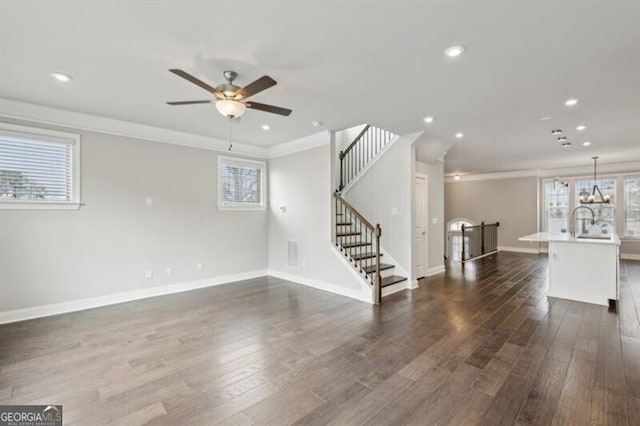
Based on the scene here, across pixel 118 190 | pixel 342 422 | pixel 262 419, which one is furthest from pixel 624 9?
pixel 118 190

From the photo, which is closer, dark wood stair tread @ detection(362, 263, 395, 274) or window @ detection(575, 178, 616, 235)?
dark wood stair tread @ detection(362, 263, 395, 274)

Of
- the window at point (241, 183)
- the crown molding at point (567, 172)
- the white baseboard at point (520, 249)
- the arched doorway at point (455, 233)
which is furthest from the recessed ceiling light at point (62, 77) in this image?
the white baseboard at point (520, 249)

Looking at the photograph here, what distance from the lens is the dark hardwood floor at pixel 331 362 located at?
2.11m

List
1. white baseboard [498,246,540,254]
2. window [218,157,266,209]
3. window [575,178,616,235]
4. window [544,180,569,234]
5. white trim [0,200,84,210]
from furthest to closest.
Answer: white baseboard [498,246,540,254] < window [544,180,569,234] < window [575,178,616,235] < window [218,157,266,209] < white trim [0,200,84,210]

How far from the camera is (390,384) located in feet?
7.91

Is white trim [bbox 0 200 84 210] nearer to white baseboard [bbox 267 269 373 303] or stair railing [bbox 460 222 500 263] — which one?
white baseboard [bbox 267 269 373 303]

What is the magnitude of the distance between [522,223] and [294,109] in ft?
31.1

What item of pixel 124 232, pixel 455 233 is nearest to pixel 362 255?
pixel 124 232

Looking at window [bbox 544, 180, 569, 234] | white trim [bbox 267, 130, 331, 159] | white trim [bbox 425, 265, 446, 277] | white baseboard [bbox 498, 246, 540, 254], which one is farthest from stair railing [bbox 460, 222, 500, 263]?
white trim [bbox 267, 130, 331, 159]

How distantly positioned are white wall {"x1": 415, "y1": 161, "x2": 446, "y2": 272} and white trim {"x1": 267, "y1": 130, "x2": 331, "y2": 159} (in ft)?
7.44

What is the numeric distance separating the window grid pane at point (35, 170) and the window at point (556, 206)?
40.5 feet

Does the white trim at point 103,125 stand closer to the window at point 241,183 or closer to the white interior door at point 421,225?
the window at point 241,183

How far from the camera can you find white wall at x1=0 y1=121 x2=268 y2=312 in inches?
155

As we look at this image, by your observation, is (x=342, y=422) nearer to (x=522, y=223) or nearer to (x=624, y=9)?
(x=624, y=9)
